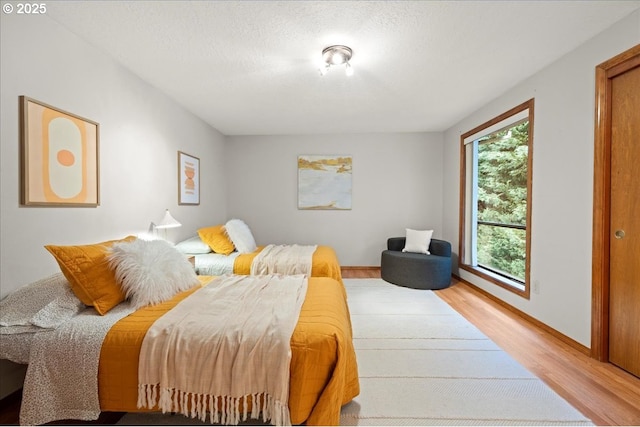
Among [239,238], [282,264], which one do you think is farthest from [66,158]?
[282,264]

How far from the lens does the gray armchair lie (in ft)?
12.2

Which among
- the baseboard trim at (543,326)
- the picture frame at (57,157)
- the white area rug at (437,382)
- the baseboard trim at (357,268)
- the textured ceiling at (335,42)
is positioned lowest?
the white area rug at (437,382)

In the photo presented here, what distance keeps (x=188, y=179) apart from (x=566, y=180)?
164 inches

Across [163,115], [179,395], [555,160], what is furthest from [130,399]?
[555,160]

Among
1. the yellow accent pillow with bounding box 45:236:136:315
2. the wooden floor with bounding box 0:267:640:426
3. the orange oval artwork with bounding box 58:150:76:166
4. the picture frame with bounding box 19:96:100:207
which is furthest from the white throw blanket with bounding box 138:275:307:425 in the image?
the orange oval artwork with bounding box 58:150:76:166

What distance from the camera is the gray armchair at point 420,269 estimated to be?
3.72 m

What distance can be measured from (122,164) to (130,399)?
2.01m

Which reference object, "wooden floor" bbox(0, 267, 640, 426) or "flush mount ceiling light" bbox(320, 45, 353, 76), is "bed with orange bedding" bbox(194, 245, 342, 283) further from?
"flush mount ceiling light" bbox(320, 45, 353, 76)

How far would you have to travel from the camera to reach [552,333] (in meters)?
2.40

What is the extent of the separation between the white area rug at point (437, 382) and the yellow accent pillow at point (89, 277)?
0.67 metres

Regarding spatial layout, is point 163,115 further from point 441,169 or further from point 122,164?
point 441,169

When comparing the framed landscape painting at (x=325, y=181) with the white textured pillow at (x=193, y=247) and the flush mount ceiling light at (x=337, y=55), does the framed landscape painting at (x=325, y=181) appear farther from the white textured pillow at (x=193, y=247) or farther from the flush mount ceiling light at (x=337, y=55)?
the flush mount ceiling light at (x=337, y=55)

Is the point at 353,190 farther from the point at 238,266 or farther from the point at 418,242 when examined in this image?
the point at 238,266

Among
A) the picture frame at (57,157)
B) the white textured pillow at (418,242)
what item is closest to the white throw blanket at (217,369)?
the picture frame at (57,157)
